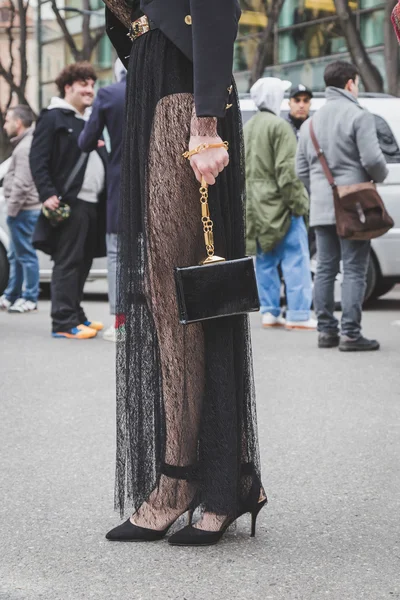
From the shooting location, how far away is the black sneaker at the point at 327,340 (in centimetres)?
815

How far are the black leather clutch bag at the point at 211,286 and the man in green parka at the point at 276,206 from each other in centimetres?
585

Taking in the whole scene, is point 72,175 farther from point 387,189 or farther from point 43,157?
point 387,189

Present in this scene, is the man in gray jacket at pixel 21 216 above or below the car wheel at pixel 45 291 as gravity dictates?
above

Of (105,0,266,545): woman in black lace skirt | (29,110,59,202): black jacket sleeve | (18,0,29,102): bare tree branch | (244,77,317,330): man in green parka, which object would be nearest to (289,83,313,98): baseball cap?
(244,77,317,330): man in green parka

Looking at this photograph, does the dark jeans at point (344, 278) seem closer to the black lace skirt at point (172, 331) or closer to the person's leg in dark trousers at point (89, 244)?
the person's leg in dark trousers at point (89, 244)

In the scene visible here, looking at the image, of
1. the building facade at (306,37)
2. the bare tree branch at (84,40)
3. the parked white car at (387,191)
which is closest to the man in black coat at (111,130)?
the parked white car at (387,191)

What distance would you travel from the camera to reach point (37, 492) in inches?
154

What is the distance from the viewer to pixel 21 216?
10859mm

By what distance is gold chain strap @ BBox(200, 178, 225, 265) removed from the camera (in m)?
3.14

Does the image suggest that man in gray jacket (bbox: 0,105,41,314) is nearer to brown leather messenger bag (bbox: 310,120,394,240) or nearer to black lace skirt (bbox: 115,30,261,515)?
brown leather messenger bag (bbox: 310,120,394,240)

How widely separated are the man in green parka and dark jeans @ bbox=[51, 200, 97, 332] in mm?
1288

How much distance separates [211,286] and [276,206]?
6.02 m

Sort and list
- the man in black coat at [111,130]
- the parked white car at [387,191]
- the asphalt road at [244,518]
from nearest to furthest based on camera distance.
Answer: the asphalt road at [244,518] < the man in black coat at [111,130] < the parked white car at [387,191]

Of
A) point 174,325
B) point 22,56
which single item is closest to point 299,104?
point 174,325
